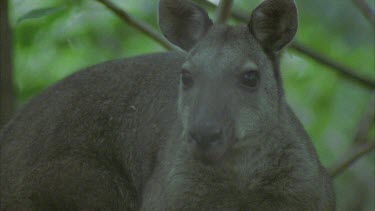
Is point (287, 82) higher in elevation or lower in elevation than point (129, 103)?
lower

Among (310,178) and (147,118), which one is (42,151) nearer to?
(147,118)

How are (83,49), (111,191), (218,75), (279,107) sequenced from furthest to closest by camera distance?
(83,49) → (111,191) → (279,107) → (218,75)

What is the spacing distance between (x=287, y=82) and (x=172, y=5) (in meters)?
4.43

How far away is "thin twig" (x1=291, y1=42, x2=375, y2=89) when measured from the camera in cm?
897

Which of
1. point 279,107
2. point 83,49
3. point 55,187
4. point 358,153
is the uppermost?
point 279,107

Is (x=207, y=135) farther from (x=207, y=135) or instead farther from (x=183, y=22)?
(x=183, y=22)

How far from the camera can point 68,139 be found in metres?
8.09

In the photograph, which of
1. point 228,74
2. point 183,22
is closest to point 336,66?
point 183,22

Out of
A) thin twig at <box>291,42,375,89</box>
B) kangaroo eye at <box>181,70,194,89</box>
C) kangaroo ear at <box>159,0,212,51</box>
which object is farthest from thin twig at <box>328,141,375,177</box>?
kangaroo eye at <box>181,70,194,89</box>

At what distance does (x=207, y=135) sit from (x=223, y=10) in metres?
1.92

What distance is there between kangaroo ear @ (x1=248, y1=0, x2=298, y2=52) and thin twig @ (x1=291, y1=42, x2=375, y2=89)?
1.66 meters

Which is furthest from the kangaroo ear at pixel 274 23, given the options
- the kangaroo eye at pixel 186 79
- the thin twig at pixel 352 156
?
the thin twig at pixel 352 156

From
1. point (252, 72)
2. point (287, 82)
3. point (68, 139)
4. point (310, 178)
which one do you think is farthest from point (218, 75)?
point (287, 82)

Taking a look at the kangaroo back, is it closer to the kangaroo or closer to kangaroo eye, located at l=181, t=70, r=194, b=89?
the kangaroo
